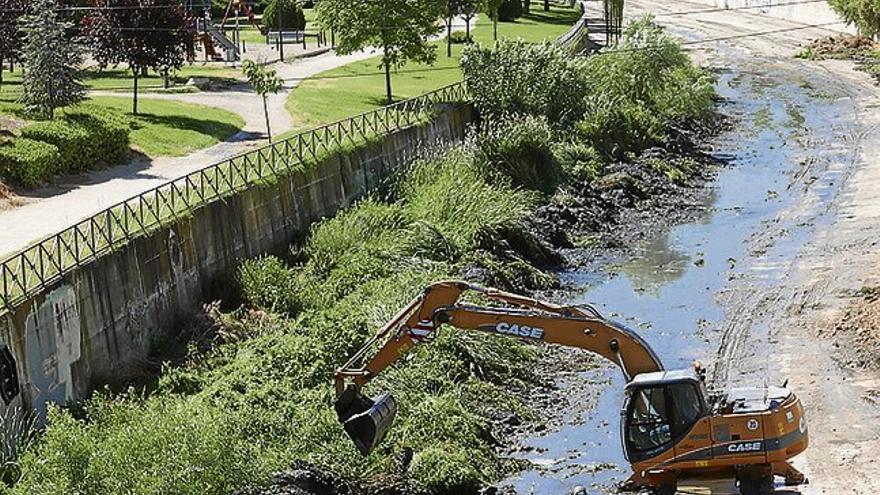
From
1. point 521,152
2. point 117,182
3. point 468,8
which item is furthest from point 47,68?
point 468,8

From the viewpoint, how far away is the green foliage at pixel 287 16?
82375 millimetres

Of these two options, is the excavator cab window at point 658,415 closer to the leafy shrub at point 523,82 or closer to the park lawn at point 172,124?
the park lawn at point 172,124

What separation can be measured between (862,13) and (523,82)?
42.1 metres

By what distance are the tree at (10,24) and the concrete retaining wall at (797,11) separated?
69.5m

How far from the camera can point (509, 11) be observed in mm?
104562

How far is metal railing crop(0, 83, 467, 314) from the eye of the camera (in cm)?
2845

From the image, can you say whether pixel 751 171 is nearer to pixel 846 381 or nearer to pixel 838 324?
pixel 838 324

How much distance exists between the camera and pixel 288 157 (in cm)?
4281

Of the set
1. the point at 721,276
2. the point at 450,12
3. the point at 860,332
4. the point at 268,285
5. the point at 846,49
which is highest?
the point at 450,12

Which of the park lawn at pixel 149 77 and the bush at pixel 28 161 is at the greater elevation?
the bush at pixel 28 161

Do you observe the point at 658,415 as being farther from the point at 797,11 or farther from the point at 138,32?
the point at 797,11

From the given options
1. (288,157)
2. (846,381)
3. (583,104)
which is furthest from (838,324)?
(583,104)

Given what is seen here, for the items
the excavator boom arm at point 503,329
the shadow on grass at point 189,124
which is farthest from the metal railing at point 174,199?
the excavator boom arm at point 503,329

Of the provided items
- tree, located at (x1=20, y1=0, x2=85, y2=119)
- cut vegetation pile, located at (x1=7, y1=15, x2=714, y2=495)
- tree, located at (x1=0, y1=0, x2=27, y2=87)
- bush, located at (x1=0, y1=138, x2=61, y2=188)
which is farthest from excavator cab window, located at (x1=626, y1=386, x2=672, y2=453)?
tree, located at (x1=0, y1=0, x2=27, y2=87)
